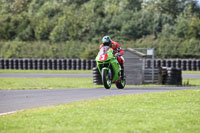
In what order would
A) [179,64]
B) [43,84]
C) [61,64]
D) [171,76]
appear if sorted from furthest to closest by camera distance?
[61,64], [179,64], [43,84], [171,76]

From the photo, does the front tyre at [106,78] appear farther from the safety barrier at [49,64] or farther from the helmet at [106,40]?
the safety barrier at [49,64]

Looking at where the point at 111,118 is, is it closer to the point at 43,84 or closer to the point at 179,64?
the point at 43,84

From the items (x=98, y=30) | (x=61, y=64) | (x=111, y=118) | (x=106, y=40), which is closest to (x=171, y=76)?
(x=106, y=40)

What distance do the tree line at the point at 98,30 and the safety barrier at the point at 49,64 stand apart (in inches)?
326

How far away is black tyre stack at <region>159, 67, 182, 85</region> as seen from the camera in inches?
904

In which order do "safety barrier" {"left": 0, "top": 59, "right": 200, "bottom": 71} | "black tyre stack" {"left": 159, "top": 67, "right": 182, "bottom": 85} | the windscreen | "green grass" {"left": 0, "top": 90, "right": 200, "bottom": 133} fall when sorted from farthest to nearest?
"safety barrier" {"left": 0, "top": 59, "right": 200, "bottom": 71}
"black tyre stack" {"left": 159, "top": 67, "right": 182, "bottom": 85}
the windscreen
"green grass" {"left": 0, "top": 90, "right": 200, "bottom": 133}

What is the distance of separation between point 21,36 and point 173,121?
55.3 m

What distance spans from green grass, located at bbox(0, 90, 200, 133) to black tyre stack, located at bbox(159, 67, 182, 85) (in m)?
10.9

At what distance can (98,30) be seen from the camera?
58750mm

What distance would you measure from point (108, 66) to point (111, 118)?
1421mm

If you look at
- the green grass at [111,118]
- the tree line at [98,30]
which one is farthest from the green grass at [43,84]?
the tree line at [98,30]

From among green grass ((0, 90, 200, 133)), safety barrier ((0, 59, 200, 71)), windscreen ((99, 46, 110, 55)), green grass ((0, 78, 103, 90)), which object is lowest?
green grass ((0, 78, 103, 90))

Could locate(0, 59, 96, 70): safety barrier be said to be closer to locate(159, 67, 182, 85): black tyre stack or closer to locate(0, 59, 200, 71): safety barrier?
locate(0, 59, 200, 71): safety barrier

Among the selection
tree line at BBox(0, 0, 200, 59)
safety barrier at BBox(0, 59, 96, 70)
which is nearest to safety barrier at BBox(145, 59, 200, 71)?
safety barrier at BBox(0, 59, 96, 70)
